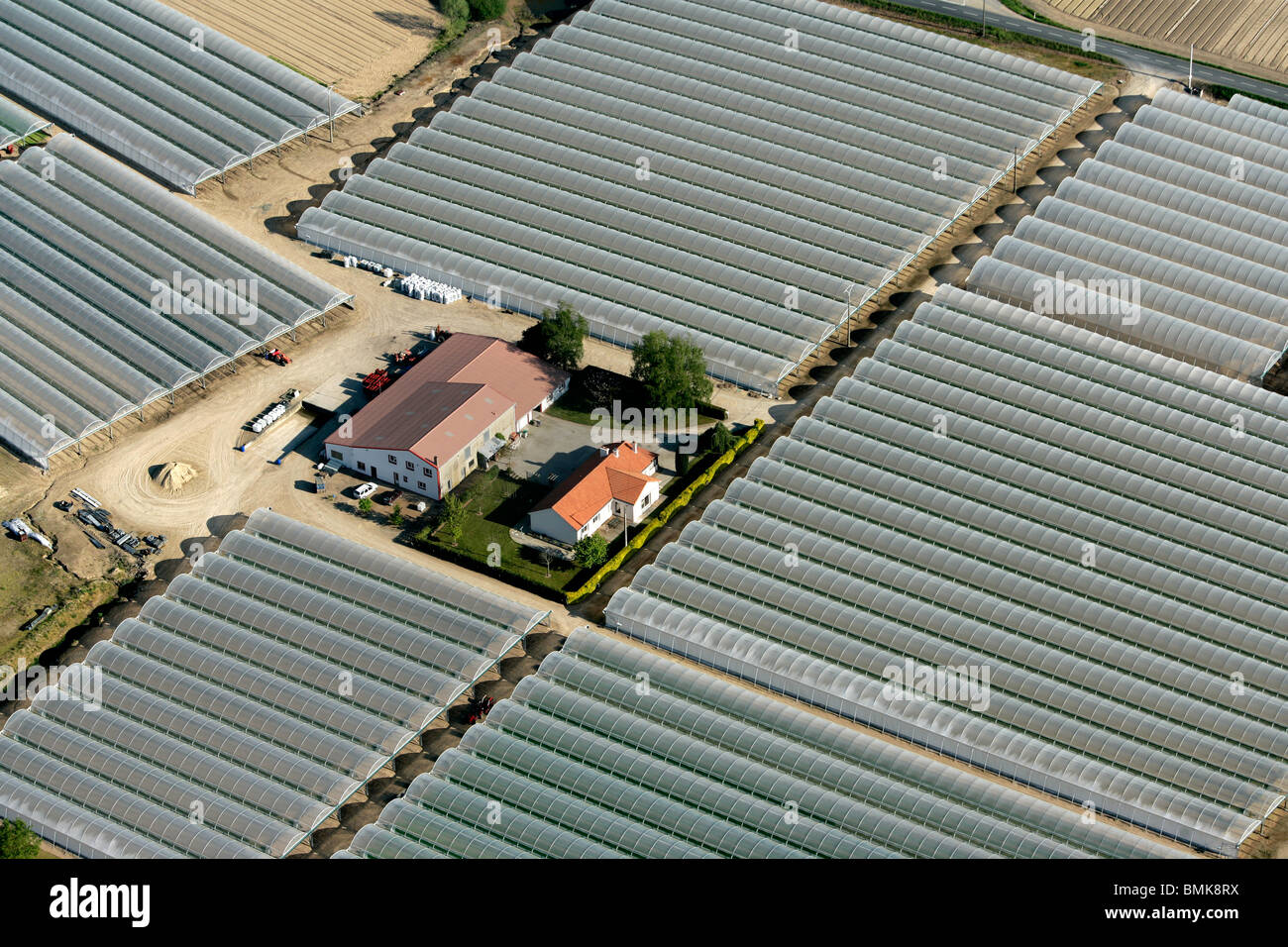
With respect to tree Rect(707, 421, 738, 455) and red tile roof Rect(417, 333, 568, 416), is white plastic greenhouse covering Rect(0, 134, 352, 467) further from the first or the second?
tree Rect(707, 421, 738, 455)

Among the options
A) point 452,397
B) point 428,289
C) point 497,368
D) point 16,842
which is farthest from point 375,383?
point 16,842

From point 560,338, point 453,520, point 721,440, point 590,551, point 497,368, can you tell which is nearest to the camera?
point 590,551

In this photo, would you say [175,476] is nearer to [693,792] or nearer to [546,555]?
[546,555]

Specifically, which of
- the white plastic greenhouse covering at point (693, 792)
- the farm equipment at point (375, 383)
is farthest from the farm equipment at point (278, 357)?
the white plastic greenhouse covering at point (693, 792)

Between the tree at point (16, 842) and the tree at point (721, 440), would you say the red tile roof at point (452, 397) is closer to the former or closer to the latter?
the tree at point (721, 440)

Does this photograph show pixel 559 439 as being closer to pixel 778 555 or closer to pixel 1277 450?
pixel 778 555
